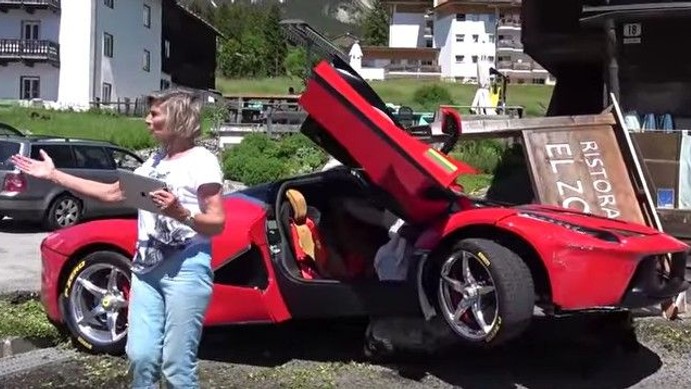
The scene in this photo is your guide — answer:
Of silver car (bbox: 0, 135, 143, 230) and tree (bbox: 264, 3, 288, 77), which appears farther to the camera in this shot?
tree (bbox: 264, 3, 288, 77)

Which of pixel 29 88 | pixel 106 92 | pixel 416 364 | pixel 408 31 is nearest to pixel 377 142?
pixel 416 364

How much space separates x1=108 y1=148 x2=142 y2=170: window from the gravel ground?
10.3 meters

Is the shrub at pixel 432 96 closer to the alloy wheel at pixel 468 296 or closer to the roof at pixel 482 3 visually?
the roof at pixel 482 3

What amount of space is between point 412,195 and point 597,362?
1853 millimetres

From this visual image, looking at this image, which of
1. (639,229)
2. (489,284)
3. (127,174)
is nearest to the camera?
(127,174)

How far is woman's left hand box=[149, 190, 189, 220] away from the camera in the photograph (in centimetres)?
368

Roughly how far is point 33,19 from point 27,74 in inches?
117

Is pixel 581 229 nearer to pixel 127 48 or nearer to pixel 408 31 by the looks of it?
pixel 127 48

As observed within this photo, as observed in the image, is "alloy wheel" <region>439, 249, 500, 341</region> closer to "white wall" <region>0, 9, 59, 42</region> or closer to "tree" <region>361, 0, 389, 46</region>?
"white wall" <region>0, 9, 59, 42</region>

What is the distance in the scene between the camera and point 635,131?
1000 centimetres

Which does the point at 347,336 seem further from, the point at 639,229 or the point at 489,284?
the point at 639,229

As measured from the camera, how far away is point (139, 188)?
3.83 meters

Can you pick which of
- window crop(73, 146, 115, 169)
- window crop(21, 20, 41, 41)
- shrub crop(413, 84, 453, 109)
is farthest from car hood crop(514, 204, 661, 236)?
shrub crop(413, 84, 453, 109)

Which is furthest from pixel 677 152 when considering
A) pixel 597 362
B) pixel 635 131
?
pixel 597 362
